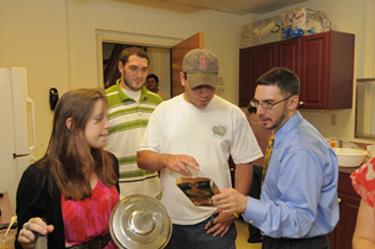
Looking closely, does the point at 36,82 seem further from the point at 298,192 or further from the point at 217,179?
the point at 298,192

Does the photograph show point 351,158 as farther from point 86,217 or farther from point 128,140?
point 86,217

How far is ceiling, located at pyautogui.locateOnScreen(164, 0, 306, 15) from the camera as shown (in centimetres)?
369

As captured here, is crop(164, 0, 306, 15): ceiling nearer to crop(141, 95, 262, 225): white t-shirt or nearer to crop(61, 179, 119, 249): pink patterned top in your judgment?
crop(141, 95, 262, 225): white t-shirt

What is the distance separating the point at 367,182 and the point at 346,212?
1.87m

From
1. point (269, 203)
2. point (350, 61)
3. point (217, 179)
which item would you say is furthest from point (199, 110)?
point (350, 61)

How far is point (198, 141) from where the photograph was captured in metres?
1.55

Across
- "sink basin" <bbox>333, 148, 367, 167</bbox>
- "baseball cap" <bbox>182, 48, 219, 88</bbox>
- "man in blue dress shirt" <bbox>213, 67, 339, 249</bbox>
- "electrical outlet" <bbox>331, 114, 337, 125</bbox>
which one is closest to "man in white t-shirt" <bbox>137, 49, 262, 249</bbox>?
"baseball cap" <bbox>182, 48, 219, 88</bbox>

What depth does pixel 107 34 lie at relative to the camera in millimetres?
3457

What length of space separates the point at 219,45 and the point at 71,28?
186cm

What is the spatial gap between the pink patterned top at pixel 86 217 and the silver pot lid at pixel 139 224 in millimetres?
204

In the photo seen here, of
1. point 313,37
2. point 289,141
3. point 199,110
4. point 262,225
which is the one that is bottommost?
point 262,225

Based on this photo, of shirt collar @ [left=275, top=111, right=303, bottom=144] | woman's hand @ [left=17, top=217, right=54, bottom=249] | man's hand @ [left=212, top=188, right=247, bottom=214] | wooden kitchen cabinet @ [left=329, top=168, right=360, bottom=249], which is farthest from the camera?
wooden kitchen cabinet @ [left=329, top=168, right=360, bottom=249]

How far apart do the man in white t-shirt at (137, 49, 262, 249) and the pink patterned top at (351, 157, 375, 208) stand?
67cm

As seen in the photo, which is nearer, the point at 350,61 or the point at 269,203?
the point at 269,203
